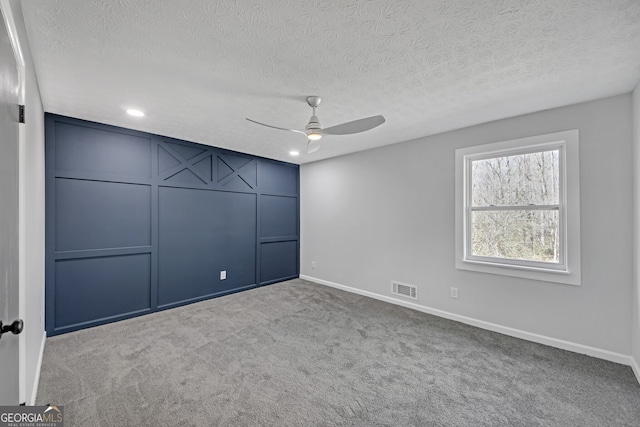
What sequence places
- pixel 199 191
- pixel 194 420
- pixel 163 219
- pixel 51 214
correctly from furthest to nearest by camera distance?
pixel 199 191, pixel 163 219, pixel 51 214, pixel 194 420

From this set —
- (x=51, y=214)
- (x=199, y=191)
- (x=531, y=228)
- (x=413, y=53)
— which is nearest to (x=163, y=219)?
(x=199, y=191)

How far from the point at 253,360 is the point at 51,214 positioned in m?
2.63

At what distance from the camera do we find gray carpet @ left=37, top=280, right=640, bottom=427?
5.93ft

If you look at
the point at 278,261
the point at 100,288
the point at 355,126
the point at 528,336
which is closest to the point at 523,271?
the point at 528,336

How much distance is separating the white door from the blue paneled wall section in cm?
206

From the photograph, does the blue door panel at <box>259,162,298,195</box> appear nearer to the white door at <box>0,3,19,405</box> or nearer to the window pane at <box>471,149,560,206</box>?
the window pane at <box>471,149,560,206</box>

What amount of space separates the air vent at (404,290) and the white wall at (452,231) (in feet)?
0.28

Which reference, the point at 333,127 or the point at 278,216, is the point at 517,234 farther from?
the point at 278,216

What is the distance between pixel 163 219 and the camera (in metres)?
3.75

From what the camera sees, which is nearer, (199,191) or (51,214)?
(51,214)

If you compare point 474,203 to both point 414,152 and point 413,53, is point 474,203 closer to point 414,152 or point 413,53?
point 414,152

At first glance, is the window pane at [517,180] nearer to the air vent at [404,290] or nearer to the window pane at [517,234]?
the window pane at [517,234]

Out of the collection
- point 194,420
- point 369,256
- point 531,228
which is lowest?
point 194,420

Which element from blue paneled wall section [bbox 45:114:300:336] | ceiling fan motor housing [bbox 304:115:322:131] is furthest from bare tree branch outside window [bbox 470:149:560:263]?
blue paneled wall section [bbox 45:114:300:336]
